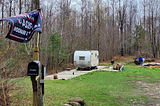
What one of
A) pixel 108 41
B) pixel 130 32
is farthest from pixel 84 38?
pixel 130 32

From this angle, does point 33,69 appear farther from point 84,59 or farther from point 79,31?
point 79,31

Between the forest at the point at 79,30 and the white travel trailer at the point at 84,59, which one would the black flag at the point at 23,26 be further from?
the white travel trailer at the point at 84,59

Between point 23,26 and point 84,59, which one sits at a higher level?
point 23,26

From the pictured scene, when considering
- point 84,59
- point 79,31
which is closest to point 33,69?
point 84,59

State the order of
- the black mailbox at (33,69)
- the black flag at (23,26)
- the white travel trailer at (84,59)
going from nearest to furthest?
the black flag at (23,26)
the black mailbox at (33,69)
the white travel trailer at (84,59)

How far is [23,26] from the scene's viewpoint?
346 centimetres

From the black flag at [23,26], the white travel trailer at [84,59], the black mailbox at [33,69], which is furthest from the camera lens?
the white travel trailer at [84,59]

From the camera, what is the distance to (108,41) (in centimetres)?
3500

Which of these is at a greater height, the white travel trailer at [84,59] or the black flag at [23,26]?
the black flag at [23,26]

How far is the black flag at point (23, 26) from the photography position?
3139mm

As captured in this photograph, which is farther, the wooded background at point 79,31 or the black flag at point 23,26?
the wooded background at point 79,31

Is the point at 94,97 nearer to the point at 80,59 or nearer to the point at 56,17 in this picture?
the point at 80,59

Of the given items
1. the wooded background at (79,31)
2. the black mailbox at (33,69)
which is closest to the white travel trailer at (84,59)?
the wooded background at (79,31)

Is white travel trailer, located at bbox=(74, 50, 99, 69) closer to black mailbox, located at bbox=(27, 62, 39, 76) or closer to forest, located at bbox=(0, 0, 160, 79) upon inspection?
forest, located at bbox=(0, 0, 160, 79)
